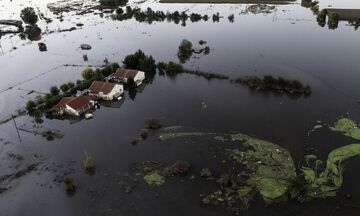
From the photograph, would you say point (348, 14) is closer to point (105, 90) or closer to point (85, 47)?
point (85, 47)

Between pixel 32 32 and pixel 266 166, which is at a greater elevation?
pixel 32 32

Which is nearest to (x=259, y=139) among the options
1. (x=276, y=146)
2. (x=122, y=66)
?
(x=276, y=146)

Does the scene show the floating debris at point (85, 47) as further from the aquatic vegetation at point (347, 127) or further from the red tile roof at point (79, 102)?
the aquatic vegetation at point (347, 127)

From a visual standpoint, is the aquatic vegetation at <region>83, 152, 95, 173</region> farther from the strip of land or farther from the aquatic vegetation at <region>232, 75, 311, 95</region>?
the strip of land

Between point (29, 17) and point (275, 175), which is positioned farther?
point (29, 17)

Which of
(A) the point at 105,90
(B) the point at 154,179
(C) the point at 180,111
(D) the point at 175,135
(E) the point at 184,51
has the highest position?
(E) the point at 184,51

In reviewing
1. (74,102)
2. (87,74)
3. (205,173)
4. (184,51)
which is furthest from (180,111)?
(184,51)

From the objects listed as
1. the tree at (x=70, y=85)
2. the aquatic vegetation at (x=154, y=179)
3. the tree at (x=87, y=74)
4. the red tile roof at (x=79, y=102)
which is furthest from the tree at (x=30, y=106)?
the aquatic vegetation at (x=154, y=179)

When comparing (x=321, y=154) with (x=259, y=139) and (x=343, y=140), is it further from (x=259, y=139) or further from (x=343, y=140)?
(x=259, y=139)
